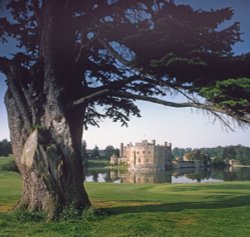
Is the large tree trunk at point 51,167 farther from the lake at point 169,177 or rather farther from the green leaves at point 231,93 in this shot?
the lake at point 169,177

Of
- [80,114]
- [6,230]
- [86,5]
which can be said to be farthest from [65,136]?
[86,5]

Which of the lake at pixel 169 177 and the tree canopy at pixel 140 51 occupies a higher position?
the tree canopy at pixel 140 51

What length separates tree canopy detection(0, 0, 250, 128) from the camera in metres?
7.72

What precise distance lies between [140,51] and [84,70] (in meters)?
3.30

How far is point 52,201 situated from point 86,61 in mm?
3979

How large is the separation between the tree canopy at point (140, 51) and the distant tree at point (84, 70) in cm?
2

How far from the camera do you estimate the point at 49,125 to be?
9.57 metres

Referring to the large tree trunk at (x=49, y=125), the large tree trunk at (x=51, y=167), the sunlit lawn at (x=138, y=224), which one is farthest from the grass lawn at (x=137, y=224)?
the large tree trunk at (x=49, y=125)

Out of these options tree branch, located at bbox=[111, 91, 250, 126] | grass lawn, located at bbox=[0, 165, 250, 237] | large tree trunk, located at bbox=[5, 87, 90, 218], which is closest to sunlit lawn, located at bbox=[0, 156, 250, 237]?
grass lawn, located at bbox=[0, 165, 250, 237]

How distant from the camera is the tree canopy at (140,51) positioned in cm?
772

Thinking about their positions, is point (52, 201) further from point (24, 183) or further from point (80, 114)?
point (80, 114)

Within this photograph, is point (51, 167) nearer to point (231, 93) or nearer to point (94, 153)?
point (231, 93)

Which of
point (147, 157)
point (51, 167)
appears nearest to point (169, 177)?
point (147, 157)

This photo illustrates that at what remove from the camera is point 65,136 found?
9.36 metres
